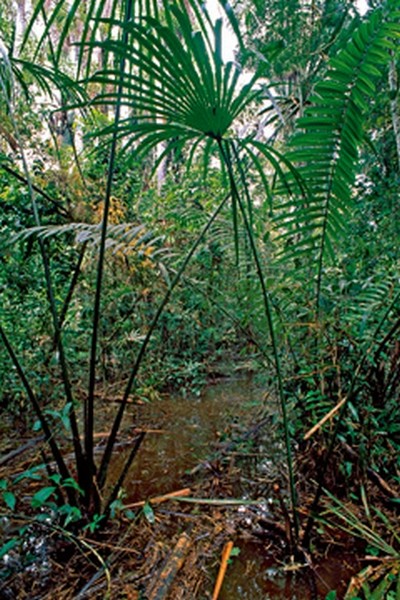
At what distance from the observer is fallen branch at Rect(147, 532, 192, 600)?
94cm

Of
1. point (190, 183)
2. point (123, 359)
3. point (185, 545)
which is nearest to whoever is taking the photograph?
point (185, 545)

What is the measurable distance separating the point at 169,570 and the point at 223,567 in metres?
0.15

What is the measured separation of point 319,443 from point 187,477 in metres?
0.63

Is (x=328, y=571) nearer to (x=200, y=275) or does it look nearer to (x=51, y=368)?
(x=51, y=368)

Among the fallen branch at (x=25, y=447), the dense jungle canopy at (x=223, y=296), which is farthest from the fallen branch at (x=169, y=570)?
the fallen branch at (x=25, y=447)

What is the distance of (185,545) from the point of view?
3.68ft

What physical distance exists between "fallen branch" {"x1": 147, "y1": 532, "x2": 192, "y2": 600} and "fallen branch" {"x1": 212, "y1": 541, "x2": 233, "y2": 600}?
0.38 feet

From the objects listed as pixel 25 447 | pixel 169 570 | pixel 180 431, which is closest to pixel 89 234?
pixel 169 570

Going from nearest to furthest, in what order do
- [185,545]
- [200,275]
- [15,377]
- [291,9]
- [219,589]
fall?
[219,589], [185,545], [15,377], [291,9], [200,275]

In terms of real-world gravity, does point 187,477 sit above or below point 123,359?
below

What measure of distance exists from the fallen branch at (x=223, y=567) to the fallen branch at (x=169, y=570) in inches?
4.5

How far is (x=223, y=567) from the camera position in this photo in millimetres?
1029

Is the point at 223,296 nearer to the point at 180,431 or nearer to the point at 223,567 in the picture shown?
the point at 180,431

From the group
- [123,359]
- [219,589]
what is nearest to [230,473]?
[219,589]
